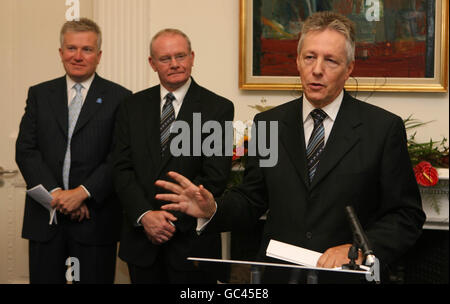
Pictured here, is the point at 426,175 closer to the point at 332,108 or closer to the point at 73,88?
the point at 332,108

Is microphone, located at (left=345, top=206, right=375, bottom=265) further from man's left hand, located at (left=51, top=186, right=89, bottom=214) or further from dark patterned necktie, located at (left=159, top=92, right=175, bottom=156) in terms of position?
man's left hand, located at (left=51, top=186, right=89, bottom=214)

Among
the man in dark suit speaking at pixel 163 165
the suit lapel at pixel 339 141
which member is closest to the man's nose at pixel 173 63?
the man in dark suit speaking at pixel 163 165

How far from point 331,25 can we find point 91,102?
1.65m

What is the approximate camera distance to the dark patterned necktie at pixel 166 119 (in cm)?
325

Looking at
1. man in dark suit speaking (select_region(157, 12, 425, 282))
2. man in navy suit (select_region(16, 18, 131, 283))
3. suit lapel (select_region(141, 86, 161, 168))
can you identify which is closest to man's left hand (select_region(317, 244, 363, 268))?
man in dark suit speaking (select_region(157, 12, 425, 282))

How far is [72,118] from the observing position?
3.47 m

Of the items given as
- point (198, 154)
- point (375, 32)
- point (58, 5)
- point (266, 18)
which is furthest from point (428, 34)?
point (58, 5)

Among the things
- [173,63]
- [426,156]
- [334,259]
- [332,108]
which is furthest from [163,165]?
[426,156]

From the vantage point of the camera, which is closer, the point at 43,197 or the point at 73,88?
the point at 43,197

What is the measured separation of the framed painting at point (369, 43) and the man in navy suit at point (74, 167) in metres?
1.31

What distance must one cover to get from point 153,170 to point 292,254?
1.40 meters

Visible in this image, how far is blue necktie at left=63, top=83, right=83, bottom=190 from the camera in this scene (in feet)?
11.2

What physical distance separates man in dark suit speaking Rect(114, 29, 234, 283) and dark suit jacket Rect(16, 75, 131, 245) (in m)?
0.14

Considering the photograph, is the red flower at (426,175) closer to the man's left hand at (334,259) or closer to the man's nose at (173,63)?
the man's nose at (173,63)
